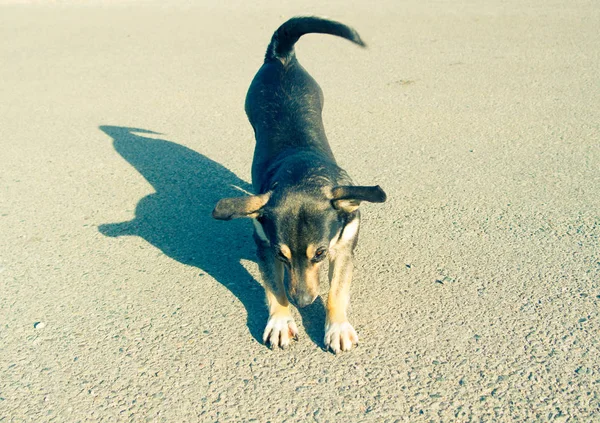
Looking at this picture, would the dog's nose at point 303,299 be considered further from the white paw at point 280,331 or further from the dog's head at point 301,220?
the white paw at point 280,331

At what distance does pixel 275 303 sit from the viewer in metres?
3.47

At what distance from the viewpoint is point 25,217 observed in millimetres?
4891

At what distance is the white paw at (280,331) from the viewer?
3.27 metres

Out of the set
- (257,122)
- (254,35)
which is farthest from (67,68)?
(257,122)

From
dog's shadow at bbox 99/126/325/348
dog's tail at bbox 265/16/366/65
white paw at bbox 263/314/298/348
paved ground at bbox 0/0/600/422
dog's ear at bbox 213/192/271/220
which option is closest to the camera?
paved ground at bbox 0/0/600/422

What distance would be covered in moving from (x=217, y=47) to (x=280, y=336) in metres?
7.61

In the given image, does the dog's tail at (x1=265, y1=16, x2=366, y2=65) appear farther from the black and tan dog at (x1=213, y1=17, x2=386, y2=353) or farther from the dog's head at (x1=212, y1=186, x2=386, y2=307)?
the dog's head at (x1=212, y1=186, x2=386, y2=307)

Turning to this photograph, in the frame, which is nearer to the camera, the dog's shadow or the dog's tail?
the dog's shadow

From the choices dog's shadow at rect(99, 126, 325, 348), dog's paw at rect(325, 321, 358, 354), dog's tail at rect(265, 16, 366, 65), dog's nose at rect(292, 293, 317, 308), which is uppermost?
dog's tail at rect(265, 16, 366, 65)

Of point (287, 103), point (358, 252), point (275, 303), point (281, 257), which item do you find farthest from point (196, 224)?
point (281, 257)

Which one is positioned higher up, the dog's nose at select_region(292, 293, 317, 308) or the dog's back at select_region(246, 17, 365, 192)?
the dog's back at select_region(246, 17, 365, 192)

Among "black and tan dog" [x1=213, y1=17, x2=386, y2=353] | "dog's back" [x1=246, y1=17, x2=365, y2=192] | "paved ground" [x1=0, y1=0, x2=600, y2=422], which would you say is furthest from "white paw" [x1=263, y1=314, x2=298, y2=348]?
"dog's back" [x1=246, y1=17, x2=365, y2=192]

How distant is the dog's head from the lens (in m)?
3.18

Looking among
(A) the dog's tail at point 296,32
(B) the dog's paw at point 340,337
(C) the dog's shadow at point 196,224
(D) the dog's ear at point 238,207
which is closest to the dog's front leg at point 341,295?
(B) the dog's paw at point 340,337
